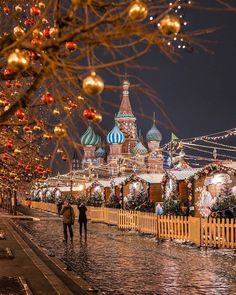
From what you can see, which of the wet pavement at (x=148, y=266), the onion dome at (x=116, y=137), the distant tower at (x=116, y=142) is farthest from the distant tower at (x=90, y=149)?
the wet pavement at (x=148, y=266)

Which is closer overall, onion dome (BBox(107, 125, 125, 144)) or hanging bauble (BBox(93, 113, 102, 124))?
hanging bauble (BBox(93, 113, 102, 124))

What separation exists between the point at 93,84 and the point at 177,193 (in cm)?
2394

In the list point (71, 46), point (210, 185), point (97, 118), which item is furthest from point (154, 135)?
point (97, 118)

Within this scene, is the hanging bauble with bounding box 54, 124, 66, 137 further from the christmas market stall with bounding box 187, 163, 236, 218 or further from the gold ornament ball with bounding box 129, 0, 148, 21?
the christmas market stall with bounding box 187, 163, 236, 218

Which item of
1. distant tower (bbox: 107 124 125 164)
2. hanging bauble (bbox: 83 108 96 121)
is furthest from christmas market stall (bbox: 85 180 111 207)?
distant tower (bbox: 107 124 125 164)

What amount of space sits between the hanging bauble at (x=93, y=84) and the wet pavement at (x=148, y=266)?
6.83 m

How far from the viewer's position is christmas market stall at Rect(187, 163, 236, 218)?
2330 cm

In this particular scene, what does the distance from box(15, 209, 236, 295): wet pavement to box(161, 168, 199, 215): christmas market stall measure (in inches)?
192

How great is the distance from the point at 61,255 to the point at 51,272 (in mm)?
3553

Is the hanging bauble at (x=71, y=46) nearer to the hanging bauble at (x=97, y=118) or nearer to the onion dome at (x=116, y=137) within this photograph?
the hanging bauble at (x=97, y=118)

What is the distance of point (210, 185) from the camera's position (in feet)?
87.4

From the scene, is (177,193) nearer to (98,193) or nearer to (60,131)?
(98,193)

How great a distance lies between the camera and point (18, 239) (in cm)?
2202

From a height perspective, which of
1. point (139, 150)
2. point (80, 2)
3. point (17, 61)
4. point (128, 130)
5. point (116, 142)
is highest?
point (128, 130)
